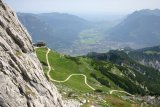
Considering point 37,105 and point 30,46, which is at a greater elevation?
point 30,46

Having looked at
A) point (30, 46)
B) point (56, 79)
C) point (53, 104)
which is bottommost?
point (56, 79)

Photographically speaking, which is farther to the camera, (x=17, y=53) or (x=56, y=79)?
(x=56, y=79)

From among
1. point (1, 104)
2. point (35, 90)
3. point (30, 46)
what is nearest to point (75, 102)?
point (30, 46)

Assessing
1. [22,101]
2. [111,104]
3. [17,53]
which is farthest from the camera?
[111,104]

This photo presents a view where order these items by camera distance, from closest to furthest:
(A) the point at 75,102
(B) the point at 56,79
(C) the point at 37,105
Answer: (C) the point at 37,105, (A) the point at 75,102, (B) the point at 56,79

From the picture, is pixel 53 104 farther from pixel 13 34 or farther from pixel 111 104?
pixel 111 104
